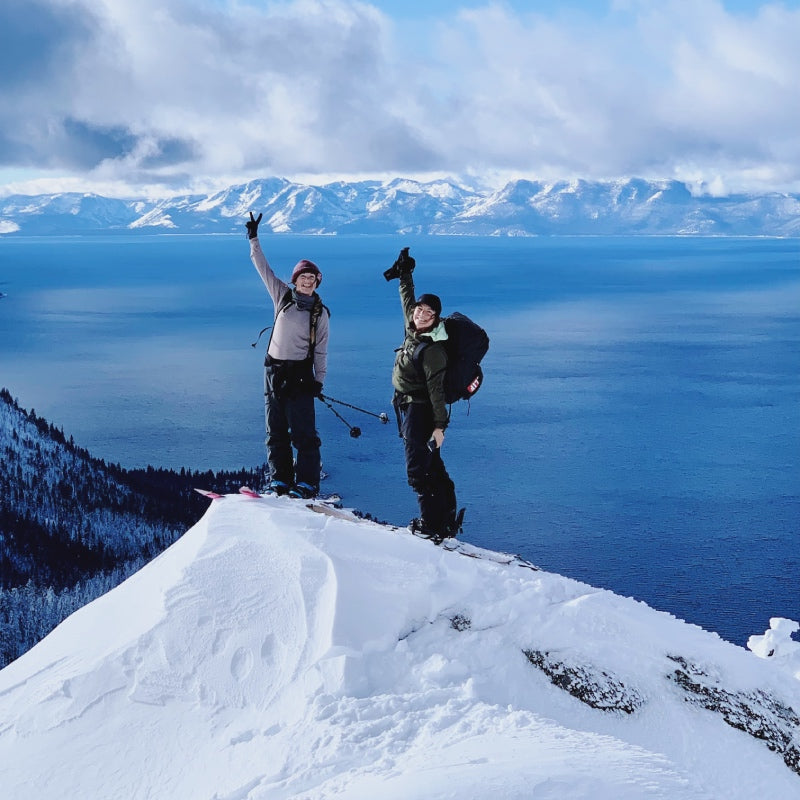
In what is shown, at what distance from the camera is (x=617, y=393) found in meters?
89.9

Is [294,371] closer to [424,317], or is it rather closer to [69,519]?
[424,317]

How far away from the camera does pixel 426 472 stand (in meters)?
11.6

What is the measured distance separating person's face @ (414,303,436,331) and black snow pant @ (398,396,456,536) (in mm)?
1173

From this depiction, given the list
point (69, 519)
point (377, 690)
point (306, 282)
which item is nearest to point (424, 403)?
point (306, 282)

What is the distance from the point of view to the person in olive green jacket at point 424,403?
34.9ft

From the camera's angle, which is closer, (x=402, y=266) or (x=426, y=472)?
(x=426, y=472)

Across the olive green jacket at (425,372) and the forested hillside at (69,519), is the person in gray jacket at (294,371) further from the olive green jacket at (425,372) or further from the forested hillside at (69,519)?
the forested hillside at (69,519)

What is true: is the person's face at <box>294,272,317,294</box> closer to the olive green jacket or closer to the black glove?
the black glove

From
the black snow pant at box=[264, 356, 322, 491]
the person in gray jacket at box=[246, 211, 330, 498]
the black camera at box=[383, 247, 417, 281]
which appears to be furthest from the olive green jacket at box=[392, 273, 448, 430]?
the black snow pant at box=[264, 356, 322, 491]

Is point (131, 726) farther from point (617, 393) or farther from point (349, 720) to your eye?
point (617, 393)

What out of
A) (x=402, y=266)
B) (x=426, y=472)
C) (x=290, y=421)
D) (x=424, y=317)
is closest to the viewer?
(x=424, y=317)

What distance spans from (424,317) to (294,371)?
2707 millimetres

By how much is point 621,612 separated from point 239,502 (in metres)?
5.25

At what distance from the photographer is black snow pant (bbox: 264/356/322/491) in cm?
1241
